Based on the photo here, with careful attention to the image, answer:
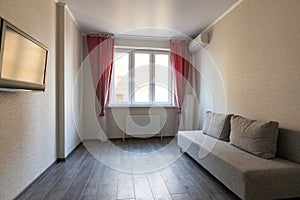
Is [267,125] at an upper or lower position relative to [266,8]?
lower

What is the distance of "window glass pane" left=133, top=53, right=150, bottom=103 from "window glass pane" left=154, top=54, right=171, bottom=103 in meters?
0.25

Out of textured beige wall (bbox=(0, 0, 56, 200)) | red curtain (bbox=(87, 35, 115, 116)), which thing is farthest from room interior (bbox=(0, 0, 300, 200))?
red curtain (bbox=(87, 35, 115, 116))

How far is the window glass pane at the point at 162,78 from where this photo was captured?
5.21 meters

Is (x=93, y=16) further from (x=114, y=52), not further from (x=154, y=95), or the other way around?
(x=154, y=95)

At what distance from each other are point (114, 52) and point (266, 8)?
3.44 m

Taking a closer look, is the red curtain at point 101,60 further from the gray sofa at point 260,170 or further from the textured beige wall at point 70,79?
the gray sofa at point 260,170

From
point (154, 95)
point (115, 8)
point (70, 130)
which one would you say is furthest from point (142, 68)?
point (70, 130)

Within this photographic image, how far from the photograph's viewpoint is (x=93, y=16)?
12.2 feet

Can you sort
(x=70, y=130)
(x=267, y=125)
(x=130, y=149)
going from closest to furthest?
(x=267, y=125) < (x=70, y=130) < (x=130, y=149)

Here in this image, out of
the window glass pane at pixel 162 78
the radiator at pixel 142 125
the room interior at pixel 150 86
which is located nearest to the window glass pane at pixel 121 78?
the room interior at pixel 150 86

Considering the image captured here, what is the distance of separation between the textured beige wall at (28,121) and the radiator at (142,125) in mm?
2078

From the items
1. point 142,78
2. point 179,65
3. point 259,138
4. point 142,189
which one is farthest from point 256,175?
point 142,78

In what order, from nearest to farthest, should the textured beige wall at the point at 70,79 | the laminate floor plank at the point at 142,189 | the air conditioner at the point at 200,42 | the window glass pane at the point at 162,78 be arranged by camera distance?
the laminate floor plank at the point at 142,189
the textured beige wall at the point at 70,79
the air conditioner at the point at 200,42
the window glass pane at the point at 162,78

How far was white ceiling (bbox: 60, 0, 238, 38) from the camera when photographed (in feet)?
10.5
